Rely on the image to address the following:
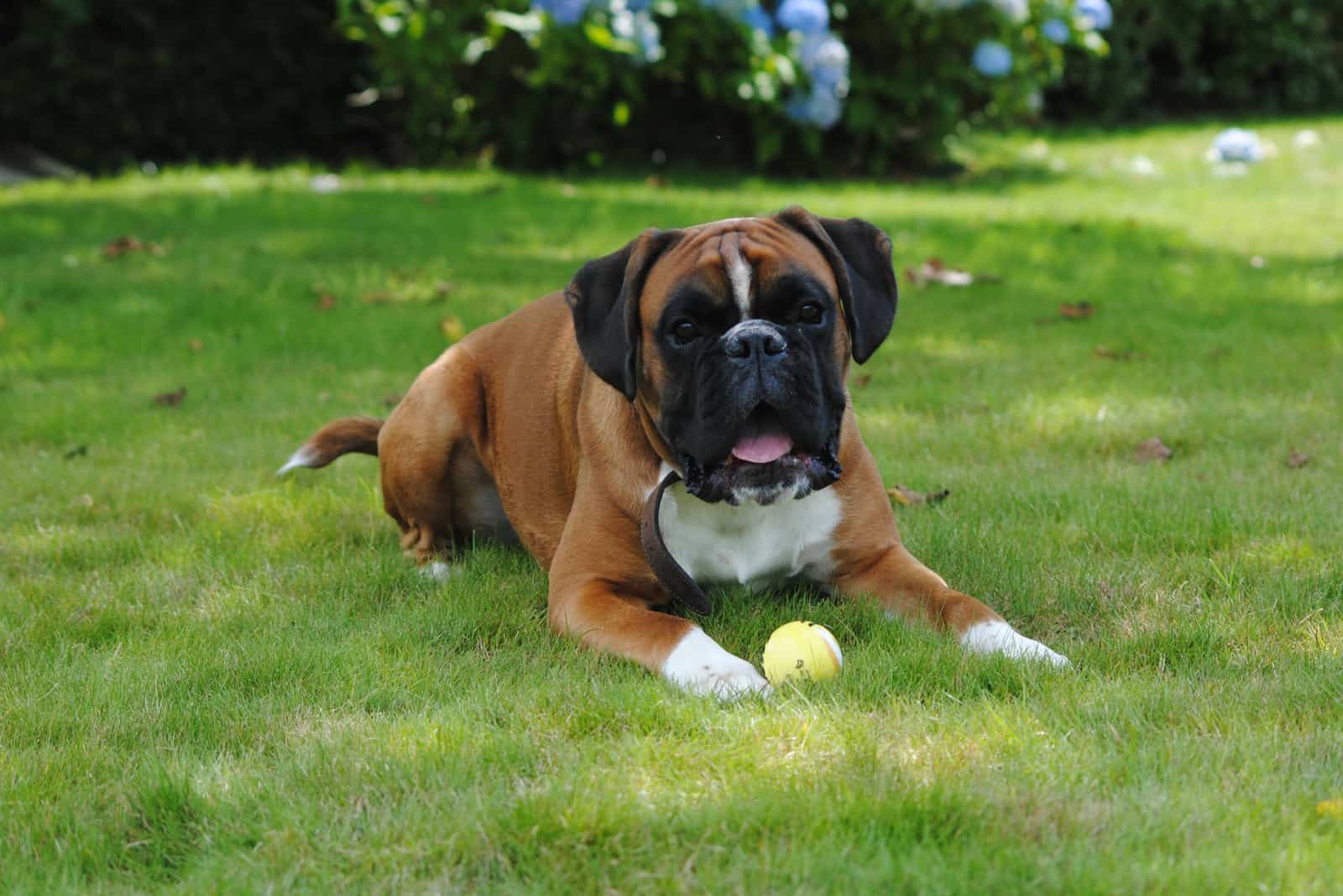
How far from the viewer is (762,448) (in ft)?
13.6

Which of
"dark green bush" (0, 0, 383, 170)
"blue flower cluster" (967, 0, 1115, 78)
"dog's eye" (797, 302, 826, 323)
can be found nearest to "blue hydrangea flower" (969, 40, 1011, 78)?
"blue flower cluster" (967, 0, 1115, 78)

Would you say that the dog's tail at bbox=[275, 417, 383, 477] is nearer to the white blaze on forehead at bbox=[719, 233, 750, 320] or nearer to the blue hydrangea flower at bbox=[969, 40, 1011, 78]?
the white blaze on forehead at bbox=[719, 233, 750, 320]

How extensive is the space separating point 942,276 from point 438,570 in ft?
17.5

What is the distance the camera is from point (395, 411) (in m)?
5.58

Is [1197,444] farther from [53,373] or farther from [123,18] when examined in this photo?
[123,18]

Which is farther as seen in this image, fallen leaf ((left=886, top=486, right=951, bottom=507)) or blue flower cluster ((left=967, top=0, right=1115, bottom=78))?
blue flower cluster ((left=967, top=0, right=1115, bottom=78))

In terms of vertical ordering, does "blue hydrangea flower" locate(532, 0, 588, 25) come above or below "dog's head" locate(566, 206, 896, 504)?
below

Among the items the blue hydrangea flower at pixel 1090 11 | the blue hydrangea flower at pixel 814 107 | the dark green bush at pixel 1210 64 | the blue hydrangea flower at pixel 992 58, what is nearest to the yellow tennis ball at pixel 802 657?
the blue hydrangea flower at pixel 814 107

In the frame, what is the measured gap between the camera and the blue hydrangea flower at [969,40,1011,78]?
1321cm

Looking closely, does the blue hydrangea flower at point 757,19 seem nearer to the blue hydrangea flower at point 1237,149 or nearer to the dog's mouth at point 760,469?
the blue hydrangea flower at point 1237,149

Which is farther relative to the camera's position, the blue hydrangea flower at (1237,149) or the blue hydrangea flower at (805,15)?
the blue hydrangea flower at (1237,149)

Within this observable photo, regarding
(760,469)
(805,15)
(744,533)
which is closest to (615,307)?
(760,469)

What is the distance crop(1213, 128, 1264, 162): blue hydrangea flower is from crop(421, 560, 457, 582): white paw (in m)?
12.6

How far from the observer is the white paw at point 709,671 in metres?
3.68
